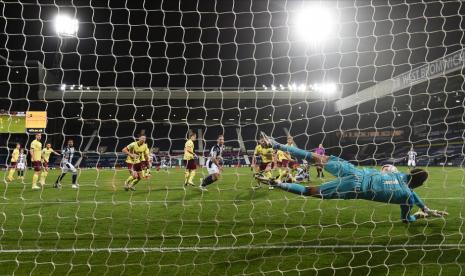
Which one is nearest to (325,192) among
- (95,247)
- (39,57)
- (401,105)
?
(95,247)

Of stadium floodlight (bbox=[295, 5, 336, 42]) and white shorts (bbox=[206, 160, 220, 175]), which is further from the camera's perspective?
stadium floodlight (bbox=[295, 5, 336, 42])

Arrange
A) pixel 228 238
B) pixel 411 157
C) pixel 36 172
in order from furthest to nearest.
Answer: pixel 411 157 → pixel 36 172 → pixel 228 238

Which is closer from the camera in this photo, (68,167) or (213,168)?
(213,168)

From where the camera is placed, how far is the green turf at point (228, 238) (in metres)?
4.23

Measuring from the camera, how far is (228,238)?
542 cm

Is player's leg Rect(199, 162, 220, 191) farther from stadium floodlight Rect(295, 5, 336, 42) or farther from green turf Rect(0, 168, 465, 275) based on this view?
stadium floodlight Rect(295, 5, 336, 42)

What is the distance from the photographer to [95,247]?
4930 millimetres

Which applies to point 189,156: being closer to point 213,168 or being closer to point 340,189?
point 213,168

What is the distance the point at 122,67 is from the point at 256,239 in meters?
20.2

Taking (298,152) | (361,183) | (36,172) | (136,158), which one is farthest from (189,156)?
(361,183)

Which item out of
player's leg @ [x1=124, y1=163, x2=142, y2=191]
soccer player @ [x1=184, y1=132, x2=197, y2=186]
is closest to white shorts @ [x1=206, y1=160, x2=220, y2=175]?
soccer player @ [x1=184, y1=132, x2=197, y2=186]

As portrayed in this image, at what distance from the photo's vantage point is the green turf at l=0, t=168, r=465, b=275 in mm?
4230

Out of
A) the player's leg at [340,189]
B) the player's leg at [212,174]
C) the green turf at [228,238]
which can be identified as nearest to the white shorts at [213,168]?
the player's leg at [212,174]

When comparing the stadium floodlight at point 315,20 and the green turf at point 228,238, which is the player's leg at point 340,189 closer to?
the green turf at point 228,238
